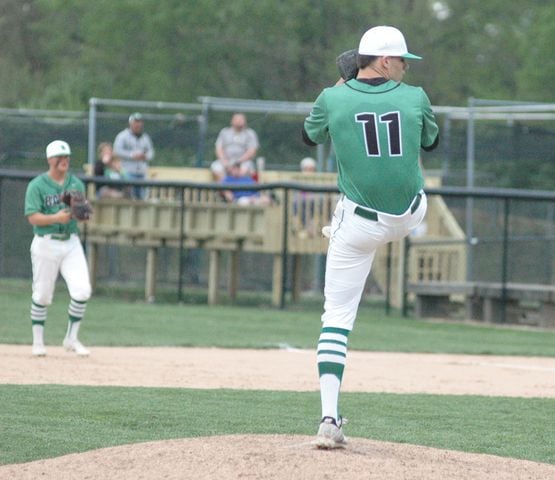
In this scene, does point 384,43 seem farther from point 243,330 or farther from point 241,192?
point 241,192

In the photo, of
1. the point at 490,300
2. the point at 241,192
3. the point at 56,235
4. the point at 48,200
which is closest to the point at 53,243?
the point at 56,235

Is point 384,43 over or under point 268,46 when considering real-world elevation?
under

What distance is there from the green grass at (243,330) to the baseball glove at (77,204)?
210 cm

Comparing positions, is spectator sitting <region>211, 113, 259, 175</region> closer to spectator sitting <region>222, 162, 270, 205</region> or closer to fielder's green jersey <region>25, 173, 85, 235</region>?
spectator sitting <region>222, 162, 270, 205</region>

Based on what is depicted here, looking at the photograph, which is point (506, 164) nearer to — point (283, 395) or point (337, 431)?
point (283, 395)

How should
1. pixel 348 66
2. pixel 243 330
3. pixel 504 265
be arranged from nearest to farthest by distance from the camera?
pixel 348 66 → pixel 243 330 → pixel 504 265

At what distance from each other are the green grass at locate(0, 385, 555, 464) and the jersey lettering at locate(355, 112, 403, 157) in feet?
5.87

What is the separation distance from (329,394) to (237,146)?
43.5 ft

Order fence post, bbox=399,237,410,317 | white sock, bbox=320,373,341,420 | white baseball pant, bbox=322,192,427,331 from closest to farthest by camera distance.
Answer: white sock, bbox=320,373,341,420 → white baseball pant, bbox=322,192,427,331 → fence post, bbox=399,237,410,317

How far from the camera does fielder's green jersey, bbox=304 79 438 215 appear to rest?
6.69m

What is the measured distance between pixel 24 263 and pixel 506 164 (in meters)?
8.49

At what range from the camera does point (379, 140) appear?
22.0ft

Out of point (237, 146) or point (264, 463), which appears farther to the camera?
point (237, 146)

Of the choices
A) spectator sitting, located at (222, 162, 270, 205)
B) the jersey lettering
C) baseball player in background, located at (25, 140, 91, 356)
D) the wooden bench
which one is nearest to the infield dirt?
baseball player in background, located at (25, 140, 91, 356)
